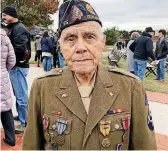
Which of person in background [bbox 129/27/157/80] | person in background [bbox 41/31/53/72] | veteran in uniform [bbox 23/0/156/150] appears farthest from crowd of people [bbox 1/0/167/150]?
person in background [bbox 41/31/53/72]

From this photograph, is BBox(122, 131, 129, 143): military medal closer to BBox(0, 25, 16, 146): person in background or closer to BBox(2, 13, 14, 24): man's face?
BBox(0, 25, 16, 146): person in background

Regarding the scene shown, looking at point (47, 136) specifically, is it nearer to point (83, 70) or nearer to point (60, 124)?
point (60, 124)

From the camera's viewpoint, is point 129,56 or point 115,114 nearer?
point 115,114

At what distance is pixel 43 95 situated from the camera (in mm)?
1603

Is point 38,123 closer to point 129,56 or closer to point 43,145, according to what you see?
point 43,145

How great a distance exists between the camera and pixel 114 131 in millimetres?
1522

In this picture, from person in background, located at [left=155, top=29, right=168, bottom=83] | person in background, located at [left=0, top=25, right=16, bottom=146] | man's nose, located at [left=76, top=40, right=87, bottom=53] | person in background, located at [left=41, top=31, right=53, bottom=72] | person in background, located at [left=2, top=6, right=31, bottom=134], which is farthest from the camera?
person in background, located at [left=41, top=31, right=53, bottom=72]

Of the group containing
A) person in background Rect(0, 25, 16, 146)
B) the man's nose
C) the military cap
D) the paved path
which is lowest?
the paved path

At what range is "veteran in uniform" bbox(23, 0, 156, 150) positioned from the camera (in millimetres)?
1498

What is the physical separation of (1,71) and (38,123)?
7.14ft

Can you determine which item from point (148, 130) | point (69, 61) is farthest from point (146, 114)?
point (69, 61)

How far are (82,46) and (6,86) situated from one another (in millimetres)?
2493

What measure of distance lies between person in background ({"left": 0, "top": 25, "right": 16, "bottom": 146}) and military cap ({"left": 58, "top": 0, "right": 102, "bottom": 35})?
2.19m

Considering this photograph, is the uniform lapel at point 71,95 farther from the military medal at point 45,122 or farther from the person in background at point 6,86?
the person in background at point 6,86
